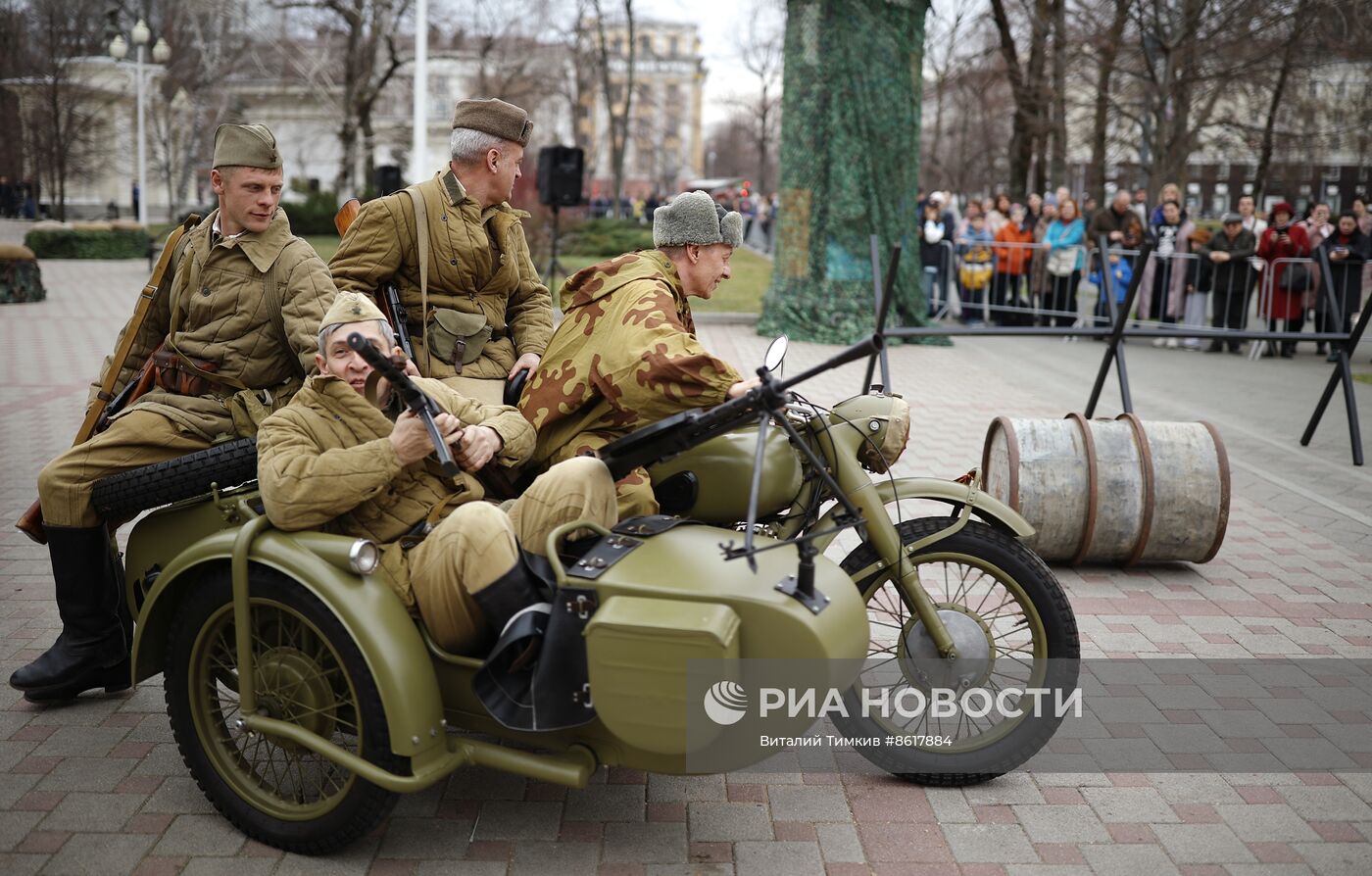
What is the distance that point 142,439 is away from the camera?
3945 mm

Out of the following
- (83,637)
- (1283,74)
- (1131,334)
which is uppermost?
(1283,74)

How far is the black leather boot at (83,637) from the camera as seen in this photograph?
4.10 m

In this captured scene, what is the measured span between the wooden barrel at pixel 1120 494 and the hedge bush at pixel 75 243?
1121 inches

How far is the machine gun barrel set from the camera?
2.94 m

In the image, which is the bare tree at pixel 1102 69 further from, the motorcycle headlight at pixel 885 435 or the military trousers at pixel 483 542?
the military trousers at pixel 483 542

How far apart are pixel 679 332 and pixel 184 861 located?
6.52 ft

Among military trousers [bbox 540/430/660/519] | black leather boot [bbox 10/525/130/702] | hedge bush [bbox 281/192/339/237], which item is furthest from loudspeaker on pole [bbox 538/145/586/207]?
hedge bush [bbox 281/192/339/237]

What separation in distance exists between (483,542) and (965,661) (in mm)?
1495

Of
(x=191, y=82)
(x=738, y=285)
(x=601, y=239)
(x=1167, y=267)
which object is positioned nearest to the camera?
(x=1167, y=267)

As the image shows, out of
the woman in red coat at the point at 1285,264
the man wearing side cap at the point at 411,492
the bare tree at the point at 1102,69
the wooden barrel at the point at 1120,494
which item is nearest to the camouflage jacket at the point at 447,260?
the man wearing side cap at the point at 411,492

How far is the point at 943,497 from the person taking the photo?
11.9ft

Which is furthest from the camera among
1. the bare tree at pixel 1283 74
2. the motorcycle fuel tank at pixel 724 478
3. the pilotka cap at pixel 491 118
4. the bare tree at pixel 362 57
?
the bare tree at pixel 362 57

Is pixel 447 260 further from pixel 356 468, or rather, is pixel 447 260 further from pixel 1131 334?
pixel 1131 334

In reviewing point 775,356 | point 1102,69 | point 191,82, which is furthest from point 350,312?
point 191,82
